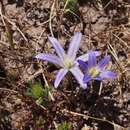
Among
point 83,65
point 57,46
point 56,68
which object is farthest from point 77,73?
point 56,68

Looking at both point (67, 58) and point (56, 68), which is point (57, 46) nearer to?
point (67, 58)

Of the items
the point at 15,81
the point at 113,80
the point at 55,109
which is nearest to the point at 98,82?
the point at 113,80

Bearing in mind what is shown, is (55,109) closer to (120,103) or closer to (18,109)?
(18,109)

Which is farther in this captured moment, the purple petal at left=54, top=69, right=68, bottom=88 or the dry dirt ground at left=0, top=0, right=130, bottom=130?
the dry dirt ground at left=0, top=0, right=130, bottom=130

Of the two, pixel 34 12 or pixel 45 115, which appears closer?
pixel 45 115

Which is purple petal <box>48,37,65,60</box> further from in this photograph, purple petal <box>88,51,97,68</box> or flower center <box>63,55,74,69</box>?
purple petal <box>88,51,97,68</box>

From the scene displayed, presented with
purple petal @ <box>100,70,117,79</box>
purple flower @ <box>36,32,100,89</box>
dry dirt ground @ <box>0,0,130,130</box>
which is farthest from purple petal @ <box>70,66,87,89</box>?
dry dirt ground @ <box>0,0,130,130</box>
